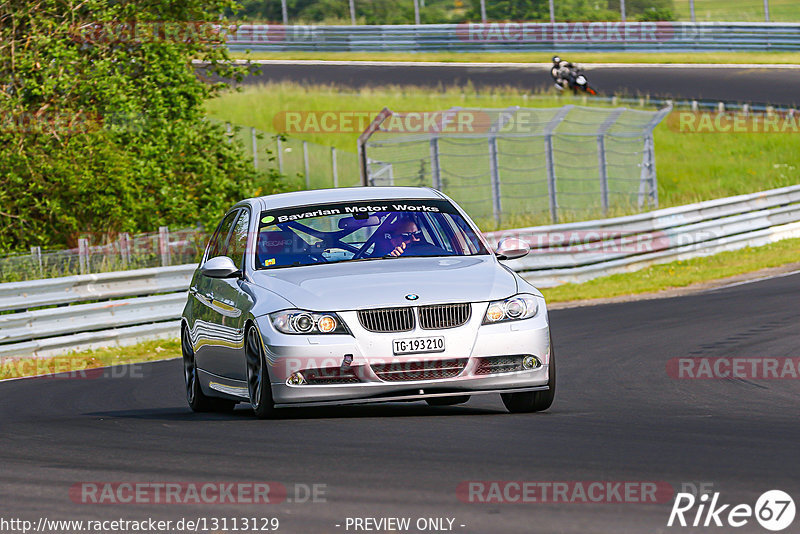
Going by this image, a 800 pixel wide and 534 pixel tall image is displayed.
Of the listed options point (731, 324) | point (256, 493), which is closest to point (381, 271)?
point (256, 493)

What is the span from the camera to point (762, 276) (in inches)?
857

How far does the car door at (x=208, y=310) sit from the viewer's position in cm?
1027

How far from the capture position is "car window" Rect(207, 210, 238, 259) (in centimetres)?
1106

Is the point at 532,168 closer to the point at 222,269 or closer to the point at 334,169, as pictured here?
the point at 334,169

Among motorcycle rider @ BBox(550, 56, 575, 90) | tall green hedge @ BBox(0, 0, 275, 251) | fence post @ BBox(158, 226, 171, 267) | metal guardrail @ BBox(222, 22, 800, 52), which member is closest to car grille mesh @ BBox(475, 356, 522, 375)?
fence post @ BBox(158, 226, 171, 267)

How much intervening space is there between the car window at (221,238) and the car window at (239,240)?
0.20 m

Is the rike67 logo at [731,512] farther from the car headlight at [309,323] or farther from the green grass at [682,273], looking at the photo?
the green grass at [682,273]

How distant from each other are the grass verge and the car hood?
6.49m

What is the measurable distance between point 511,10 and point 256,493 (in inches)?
1836

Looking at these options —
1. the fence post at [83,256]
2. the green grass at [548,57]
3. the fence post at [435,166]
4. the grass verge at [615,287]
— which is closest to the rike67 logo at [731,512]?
the grass verge at [615,287]

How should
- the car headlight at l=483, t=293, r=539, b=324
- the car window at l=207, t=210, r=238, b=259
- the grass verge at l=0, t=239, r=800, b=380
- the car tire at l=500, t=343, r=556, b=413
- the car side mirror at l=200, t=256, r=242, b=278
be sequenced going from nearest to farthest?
1. the car headlight at l=483, t=293, r=539, b=324
2. the car tire at l=500, t=343, r=556, b=413
3. the car side mirror at l=200, t=256, r=242, b=278
4. the car window at l=207, t=210, r=238, b=259
5. the grass verge at l=0, t=239, r=800, b=380

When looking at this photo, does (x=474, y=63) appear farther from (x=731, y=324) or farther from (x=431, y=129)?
(x=731, y=324)

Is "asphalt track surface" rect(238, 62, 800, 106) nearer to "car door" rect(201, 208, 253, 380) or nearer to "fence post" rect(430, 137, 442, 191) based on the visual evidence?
"fence post" rect(430, 137, 442, 191)

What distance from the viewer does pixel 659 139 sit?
38.5 metres
